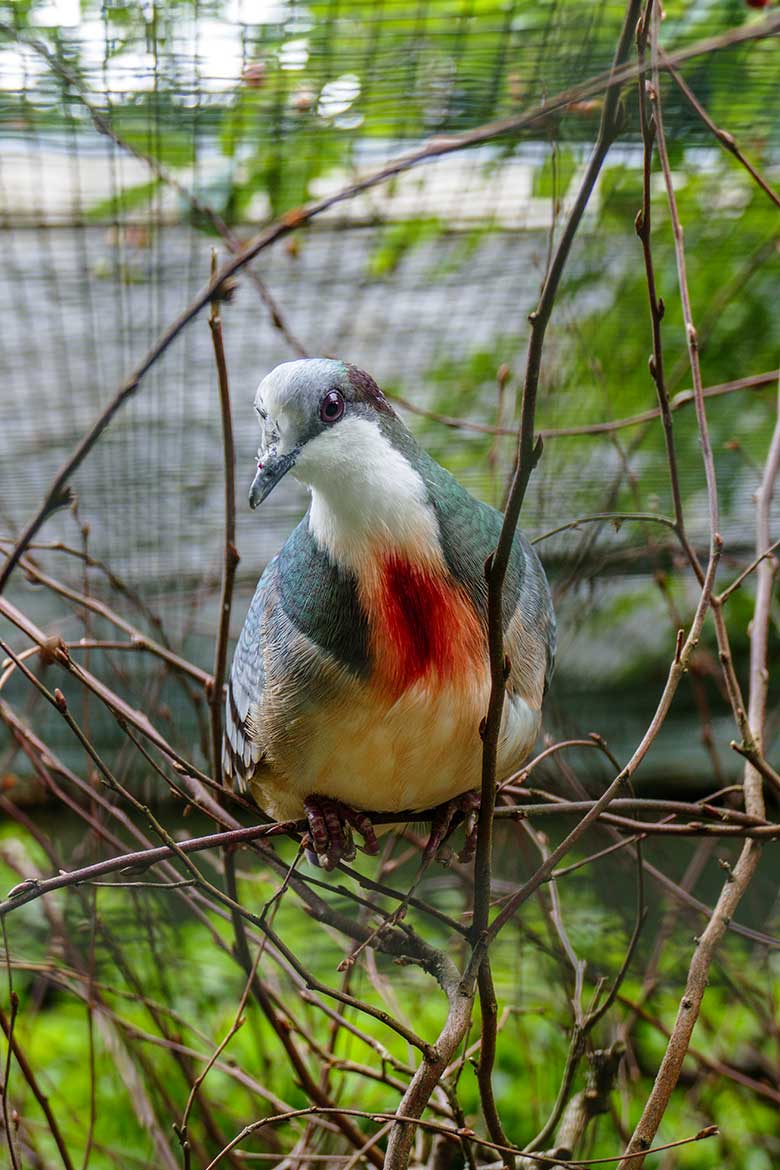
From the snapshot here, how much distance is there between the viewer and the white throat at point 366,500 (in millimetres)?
1141

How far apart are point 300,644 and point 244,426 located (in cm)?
145

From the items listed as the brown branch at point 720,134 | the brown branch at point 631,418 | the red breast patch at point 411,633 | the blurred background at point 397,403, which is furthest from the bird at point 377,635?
the brown branch at point 720,134

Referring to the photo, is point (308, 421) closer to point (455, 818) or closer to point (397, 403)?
point (455, 818)

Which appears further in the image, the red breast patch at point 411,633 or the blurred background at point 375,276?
the blurred background at point 375,276

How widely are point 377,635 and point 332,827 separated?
9.8 inches

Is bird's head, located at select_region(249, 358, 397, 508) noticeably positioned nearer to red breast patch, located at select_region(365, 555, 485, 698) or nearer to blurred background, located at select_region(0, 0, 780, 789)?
red breast patch, located at select_region(365, 555, 485, 698)

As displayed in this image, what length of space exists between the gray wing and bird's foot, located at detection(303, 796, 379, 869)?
0.30 ft

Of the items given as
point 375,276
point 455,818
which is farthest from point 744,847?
point 375,276

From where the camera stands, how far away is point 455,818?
53.9 inches

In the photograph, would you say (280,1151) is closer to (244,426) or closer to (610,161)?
(244,426)

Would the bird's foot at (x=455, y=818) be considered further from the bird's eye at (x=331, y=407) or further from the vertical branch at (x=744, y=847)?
the bird's eye at (x=331, y=407)

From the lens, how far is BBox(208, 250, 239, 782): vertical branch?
3.10 feet

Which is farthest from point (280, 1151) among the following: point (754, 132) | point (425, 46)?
point (754, 132)

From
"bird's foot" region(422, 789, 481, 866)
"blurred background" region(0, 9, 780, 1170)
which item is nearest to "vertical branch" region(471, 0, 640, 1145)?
"bird's foot" region(422, 789, 481, 866)
